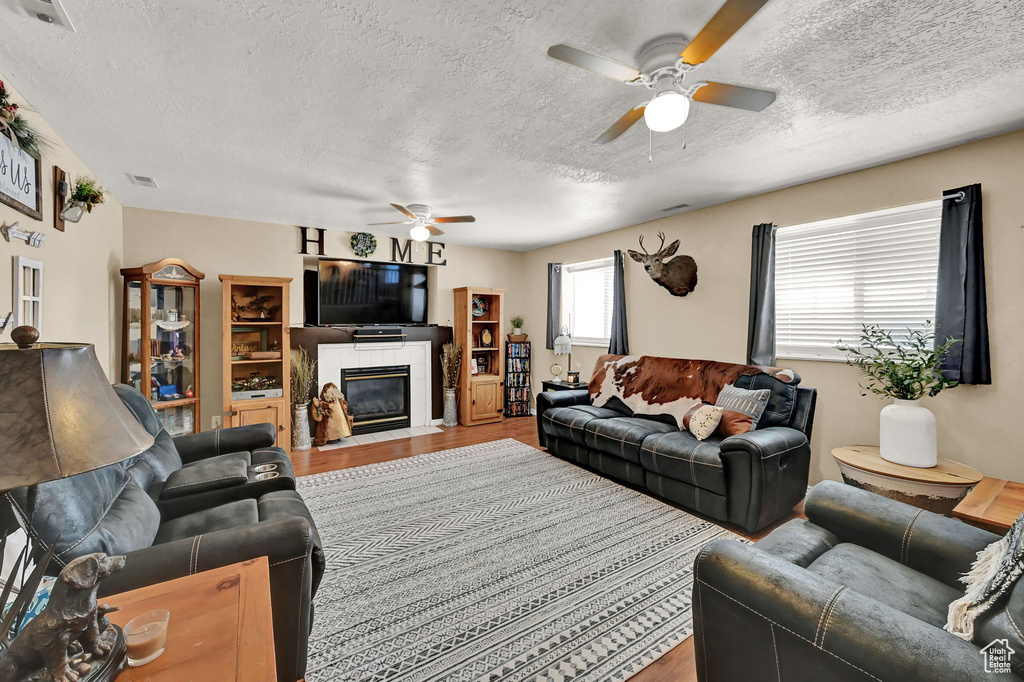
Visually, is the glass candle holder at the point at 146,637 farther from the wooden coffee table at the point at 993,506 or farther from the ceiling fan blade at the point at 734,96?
the wooden coffee table at the point at 993,506

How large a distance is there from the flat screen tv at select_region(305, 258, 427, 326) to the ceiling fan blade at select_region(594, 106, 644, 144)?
3927mm

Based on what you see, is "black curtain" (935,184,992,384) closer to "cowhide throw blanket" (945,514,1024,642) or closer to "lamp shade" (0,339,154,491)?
"cowhide throw blanket" (945,514,1024,642)

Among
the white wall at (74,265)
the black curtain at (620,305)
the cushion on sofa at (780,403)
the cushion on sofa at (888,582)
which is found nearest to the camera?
the cushion on sofa at (888,582)

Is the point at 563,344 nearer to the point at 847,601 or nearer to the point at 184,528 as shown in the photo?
the point at 184,528

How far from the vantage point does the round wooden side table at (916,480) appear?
7.84 ft

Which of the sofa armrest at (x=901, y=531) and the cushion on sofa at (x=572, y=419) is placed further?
the cushion on sofa at (x=572, y=419)

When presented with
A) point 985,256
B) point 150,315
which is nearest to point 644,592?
point 985,256

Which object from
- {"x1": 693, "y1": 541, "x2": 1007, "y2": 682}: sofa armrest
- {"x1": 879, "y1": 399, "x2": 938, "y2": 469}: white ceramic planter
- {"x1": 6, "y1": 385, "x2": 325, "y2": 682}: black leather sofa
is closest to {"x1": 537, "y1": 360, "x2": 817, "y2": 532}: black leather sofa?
{"x1": 879, "y1": 399, "x2": 938, "y2": 469}: white ceramic planter

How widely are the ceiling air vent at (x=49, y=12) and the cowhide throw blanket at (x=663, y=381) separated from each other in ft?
13.8

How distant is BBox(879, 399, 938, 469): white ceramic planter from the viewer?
2.57 meters

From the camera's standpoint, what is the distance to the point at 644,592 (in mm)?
2207

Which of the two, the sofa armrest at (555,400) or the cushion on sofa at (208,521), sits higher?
the sofa armrest at (555,400)

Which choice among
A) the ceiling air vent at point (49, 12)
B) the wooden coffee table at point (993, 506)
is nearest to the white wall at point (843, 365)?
the wooden coffee table at point (993, 506)

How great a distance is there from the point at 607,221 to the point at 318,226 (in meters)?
3.38
